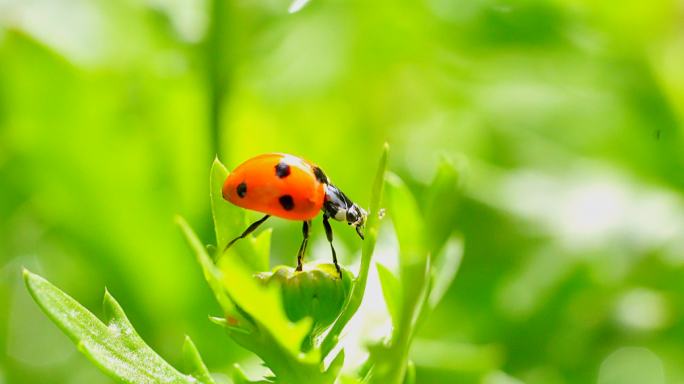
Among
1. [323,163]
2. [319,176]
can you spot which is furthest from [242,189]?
[323,163]

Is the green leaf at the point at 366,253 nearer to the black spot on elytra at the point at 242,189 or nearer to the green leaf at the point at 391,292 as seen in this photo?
the green leaf at the point at 391,292

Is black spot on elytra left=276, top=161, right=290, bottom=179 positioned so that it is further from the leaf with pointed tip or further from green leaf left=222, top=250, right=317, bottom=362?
green leaf left=222, top=250, right=317, bottom=362

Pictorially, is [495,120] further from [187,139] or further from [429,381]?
[429,381]

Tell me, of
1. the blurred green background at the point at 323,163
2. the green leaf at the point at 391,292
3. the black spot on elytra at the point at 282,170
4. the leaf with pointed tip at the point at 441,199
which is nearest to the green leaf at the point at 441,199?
the leaf with pointed tip at the point at 441,199

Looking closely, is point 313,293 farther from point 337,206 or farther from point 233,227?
point 337,206

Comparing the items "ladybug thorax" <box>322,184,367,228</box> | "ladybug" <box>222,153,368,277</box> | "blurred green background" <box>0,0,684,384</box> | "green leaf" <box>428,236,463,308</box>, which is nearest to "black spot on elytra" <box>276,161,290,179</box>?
"ladybug" <box>222,153,368,277</box>
